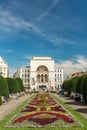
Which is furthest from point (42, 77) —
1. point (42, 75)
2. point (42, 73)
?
point (42, 73)

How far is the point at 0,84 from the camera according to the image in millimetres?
41312

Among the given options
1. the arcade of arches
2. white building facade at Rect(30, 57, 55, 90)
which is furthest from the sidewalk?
→ the arcade of arches

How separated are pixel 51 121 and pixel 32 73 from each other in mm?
136595

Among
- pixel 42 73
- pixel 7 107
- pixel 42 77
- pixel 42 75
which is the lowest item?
pixel 7 107

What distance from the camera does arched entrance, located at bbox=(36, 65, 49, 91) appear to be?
15212 centimetres

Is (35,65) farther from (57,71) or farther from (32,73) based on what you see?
(57,71)

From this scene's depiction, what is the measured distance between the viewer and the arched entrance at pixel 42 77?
499ft

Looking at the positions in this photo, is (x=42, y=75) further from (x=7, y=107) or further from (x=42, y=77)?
(x=7, y=107)

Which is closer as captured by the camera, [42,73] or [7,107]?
[7,107]

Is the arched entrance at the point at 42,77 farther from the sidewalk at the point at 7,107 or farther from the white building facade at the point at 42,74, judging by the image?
the sidewalk at the point at 7,107

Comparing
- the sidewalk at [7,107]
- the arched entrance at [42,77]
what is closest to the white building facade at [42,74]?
the arched entrance at [42,77]

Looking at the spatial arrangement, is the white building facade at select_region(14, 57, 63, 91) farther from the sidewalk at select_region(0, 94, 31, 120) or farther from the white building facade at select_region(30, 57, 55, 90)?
the sidewalk at select_region(0, 94, 31, 120)

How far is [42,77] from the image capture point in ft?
510

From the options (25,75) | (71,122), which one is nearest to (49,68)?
(25,75)
